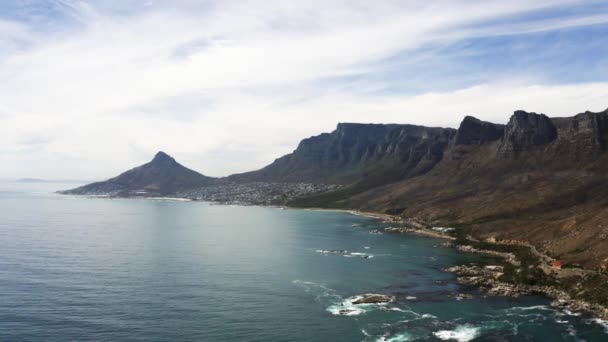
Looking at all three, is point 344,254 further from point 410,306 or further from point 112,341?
point 112,341

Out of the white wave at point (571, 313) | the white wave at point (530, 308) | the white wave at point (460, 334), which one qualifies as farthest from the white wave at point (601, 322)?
the white wave at point (460, 334)

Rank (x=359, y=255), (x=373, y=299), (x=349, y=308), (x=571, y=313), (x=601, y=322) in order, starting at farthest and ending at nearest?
(x=359, y=255) → (x=373, y=299) → (x=349, y=308) → (x=571, y=313) → (x=601, y=322)

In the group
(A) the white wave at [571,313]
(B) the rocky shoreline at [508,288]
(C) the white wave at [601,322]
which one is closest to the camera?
(C) the white wave at [601,322]

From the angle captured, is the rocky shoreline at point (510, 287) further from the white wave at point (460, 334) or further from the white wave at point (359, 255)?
the white wave at point (359, 255)

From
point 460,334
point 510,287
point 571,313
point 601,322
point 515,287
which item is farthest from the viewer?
point 515,287

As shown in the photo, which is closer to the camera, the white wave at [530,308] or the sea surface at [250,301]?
the sea surface at [250,301]

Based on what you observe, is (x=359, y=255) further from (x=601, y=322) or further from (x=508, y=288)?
(x=601, y=322)

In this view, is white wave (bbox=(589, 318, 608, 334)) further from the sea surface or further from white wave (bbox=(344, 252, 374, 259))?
white wave (bbox=(344, 252, 374, 259))

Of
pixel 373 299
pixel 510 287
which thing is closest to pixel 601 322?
pixel 510 287

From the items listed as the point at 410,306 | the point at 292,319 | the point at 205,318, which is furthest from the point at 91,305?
the point at 410,306

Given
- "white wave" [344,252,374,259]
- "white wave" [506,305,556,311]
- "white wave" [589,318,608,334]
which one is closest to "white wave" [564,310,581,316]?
"white wave" [506,305,556,311]
